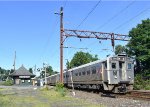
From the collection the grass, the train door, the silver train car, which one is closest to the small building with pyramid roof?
the silver train car

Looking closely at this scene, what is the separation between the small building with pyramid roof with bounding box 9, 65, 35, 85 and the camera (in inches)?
3674

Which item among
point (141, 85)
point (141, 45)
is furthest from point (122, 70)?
point (141, 45)

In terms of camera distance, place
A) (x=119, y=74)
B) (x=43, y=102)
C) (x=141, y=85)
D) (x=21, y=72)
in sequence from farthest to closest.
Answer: (x=21, y=72), (x=141, y=85), (x=119, y=74), (x=43, y=102)

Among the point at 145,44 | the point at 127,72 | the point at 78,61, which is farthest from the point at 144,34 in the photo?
the point at 78,61

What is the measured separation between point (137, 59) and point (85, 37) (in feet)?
68.8

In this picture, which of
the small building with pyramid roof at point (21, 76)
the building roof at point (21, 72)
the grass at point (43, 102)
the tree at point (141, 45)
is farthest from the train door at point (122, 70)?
the building roof at point (21, 72)

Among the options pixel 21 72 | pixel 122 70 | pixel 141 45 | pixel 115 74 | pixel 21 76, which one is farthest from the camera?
pixel 21 72

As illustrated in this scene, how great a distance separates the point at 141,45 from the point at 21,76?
152 ft

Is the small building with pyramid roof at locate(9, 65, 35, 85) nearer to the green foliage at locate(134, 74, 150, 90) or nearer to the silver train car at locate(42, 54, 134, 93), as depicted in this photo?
the green foliage at locate(134, 74, 150, 90)

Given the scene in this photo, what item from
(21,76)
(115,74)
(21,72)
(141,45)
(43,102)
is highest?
(141,45)

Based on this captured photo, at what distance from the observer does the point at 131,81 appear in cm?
2811

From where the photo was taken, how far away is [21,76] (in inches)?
3686

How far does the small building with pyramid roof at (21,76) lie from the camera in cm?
9331

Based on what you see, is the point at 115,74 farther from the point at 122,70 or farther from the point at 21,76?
the point at 21,76
